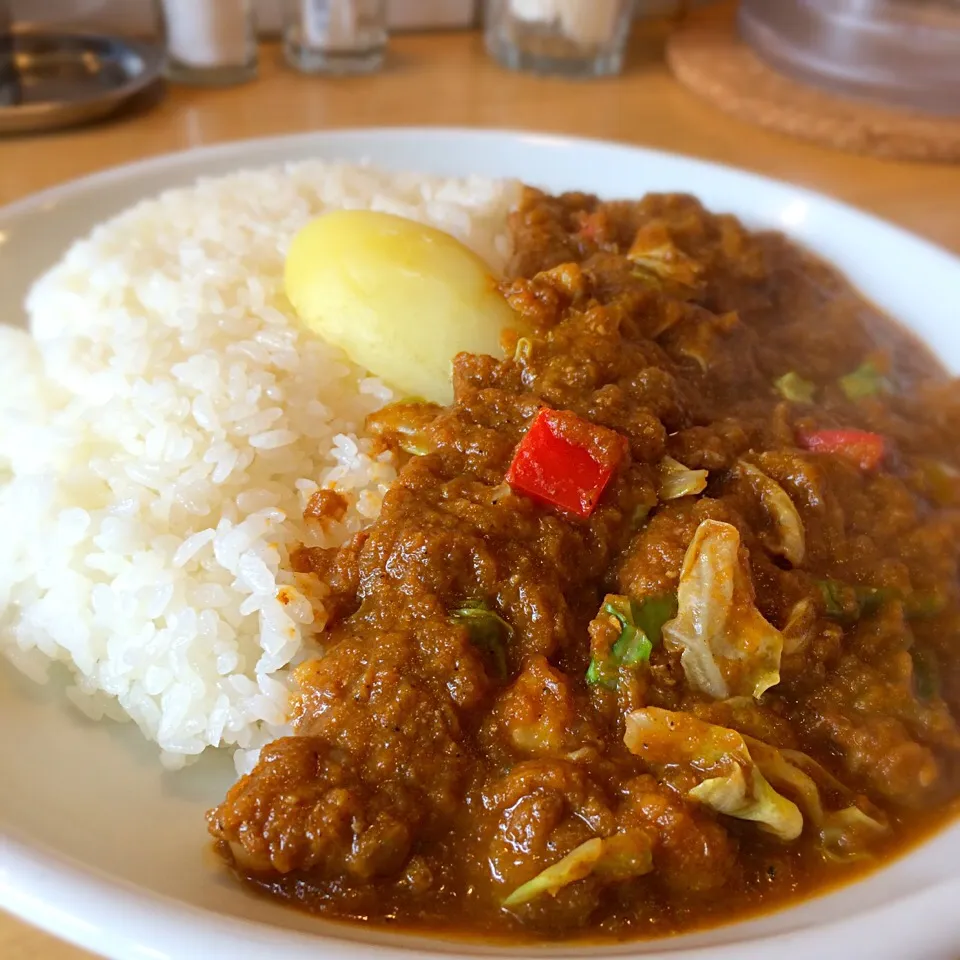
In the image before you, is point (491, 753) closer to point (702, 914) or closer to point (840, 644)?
point (702, 914)

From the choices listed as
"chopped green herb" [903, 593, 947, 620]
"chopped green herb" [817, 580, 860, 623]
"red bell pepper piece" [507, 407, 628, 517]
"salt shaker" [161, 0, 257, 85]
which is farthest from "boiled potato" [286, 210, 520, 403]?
"salt shaker" [161, 0, 257, 85]

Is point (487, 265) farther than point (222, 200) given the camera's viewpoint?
No

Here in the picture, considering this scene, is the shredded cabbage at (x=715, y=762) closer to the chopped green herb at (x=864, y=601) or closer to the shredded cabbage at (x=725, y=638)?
the shredded cabbage at (x=725, y=638)

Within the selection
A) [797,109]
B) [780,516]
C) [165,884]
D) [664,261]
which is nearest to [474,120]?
[797,109]

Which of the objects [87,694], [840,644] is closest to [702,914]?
[840,644]

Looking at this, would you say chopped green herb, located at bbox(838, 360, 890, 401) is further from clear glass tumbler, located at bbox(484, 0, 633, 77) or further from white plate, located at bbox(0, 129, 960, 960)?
clear glass tumbler, located at bbox(484, 0, 633, 77)

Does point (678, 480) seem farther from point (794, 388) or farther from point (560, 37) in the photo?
point (560, 37)
